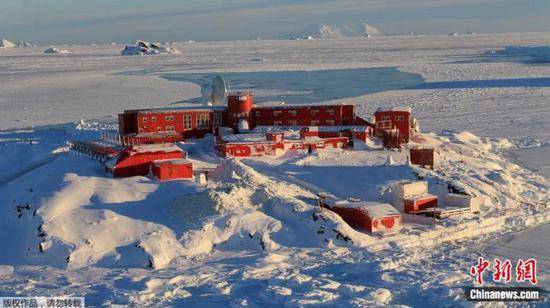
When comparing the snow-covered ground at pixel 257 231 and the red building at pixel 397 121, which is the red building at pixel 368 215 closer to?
the snow-covered ground at pixel 257 231

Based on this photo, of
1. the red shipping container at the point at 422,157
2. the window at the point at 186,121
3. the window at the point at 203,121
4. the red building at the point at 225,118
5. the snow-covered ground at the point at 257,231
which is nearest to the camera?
the snow-covered ground at the point at 257,231

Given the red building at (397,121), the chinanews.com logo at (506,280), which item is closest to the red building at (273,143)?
the red building at (397,121)

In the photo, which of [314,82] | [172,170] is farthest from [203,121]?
[314,82]

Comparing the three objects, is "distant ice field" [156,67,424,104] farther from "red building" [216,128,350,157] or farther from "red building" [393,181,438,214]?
"red building" [393,181,438,214]

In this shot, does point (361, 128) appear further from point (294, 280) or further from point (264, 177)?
point (294, 280)

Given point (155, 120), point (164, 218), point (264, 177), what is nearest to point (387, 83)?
point (155, 120)

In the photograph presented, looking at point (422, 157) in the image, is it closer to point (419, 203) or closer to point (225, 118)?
point (419, 203)
